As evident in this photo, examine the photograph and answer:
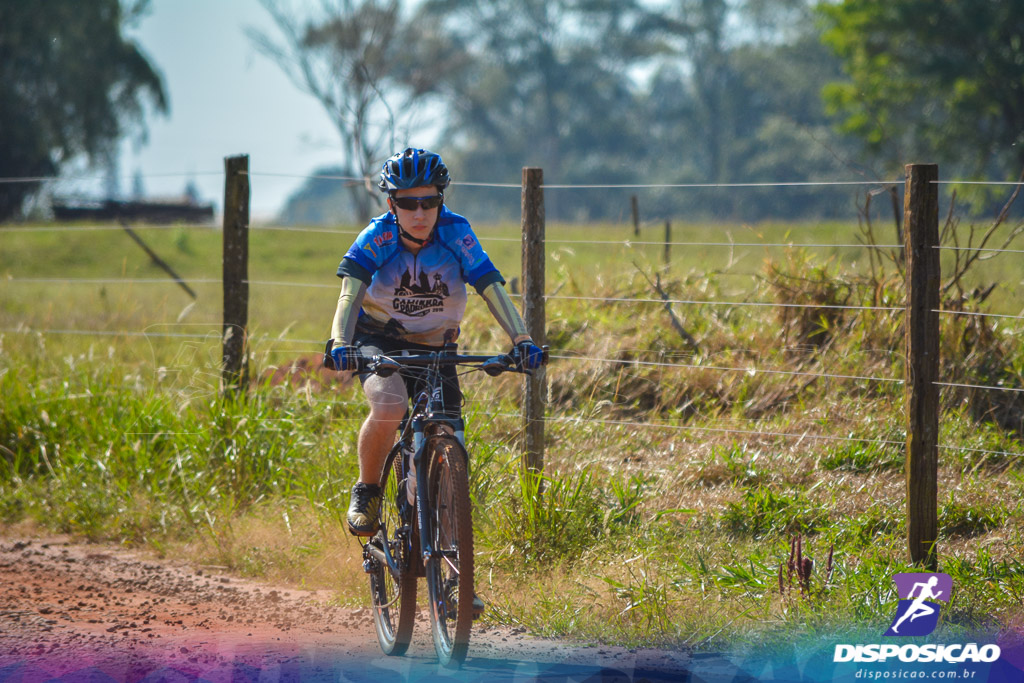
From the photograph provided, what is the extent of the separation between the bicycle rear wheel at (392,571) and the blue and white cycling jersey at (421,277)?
589 millimetres

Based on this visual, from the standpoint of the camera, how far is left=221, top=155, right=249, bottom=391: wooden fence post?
7.04 metres

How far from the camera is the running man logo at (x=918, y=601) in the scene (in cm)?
452

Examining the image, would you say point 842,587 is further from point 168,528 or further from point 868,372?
point 168,528

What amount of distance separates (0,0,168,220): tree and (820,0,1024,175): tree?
24308 mm

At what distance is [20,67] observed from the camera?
32.9 m

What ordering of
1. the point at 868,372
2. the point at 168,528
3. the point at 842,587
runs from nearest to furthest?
the point at 842,587 → the point at 168,528 → the point at 868,372

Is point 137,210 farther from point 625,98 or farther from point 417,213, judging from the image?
point 625,98

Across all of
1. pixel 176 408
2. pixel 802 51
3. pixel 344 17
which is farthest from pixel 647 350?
pixel 802 51

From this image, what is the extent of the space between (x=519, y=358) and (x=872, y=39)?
37.3 meters

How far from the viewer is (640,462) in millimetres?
6566

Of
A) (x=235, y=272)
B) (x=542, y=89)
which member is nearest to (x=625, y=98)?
(x=542, y=89)

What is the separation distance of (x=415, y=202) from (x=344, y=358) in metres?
0.79

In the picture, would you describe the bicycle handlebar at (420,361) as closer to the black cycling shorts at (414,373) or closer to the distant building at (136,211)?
the black cycling shorts at (414,373)

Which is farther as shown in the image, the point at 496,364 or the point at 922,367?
the point at 922,367
